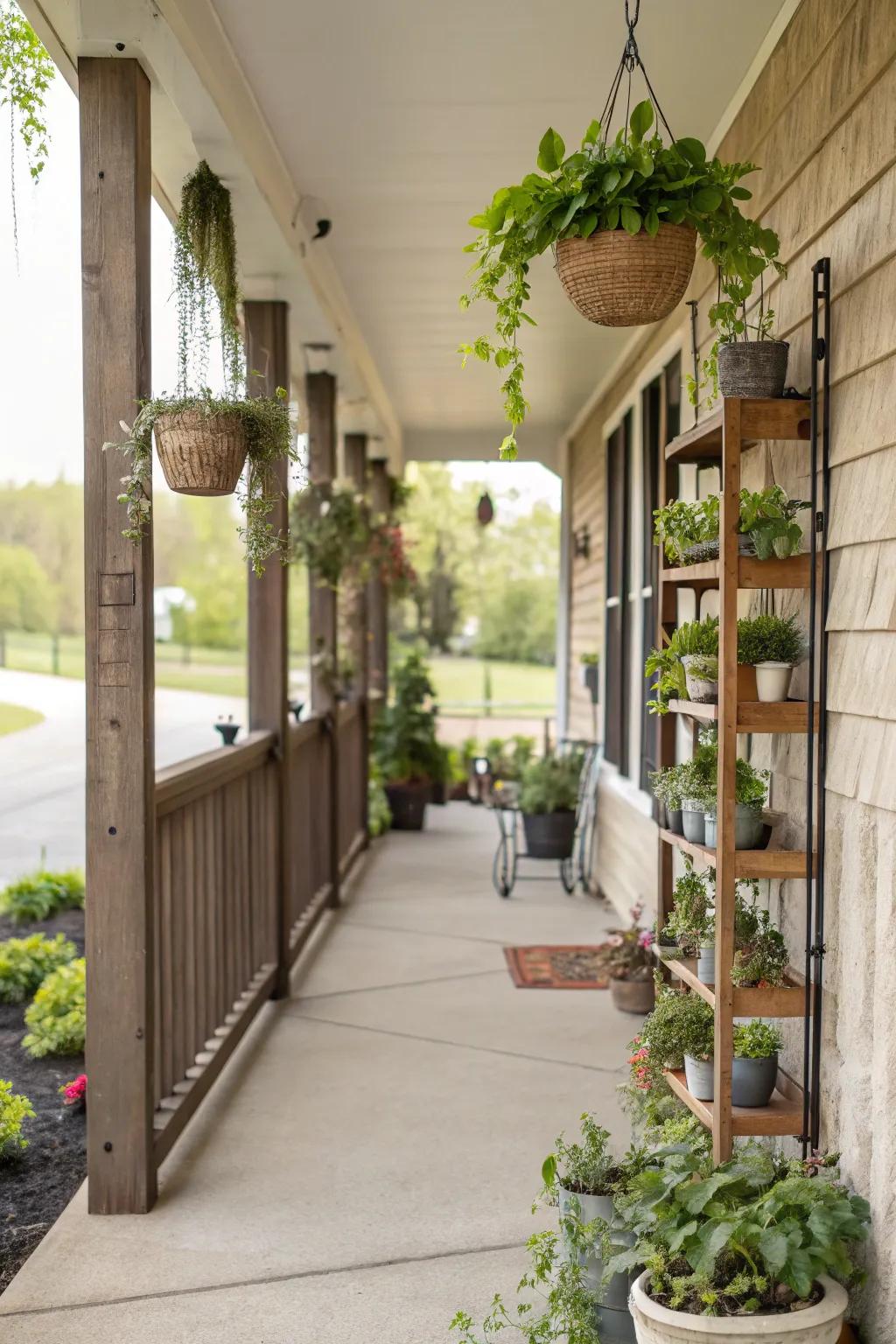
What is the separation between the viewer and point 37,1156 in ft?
11.1

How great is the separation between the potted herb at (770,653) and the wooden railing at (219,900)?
5.04ft

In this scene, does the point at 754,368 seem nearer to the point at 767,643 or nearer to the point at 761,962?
the point at 767,643

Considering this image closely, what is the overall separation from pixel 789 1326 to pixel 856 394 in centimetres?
170

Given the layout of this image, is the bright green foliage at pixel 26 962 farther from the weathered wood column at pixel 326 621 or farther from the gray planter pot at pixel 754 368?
the gray planter pot at pixel 754 368

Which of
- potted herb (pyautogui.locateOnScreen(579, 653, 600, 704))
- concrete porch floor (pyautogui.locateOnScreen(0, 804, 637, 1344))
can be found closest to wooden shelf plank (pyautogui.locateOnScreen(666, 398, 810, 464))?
concrete porch floor (pyautogui.locateOnScreen(0, 804, 637, 1344))

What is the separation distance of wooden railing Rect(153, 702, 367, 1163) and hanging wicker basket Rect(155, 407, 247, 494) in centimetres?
83

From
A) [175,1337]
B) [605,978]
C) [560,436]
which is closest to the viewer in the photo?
[175,1337]

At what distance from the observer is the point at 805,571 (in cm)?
271

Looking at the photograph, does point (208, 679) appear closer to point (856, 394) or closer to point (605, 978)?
point (605, 978)

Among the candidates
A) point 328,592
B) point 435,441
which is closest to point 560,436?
point 435,441

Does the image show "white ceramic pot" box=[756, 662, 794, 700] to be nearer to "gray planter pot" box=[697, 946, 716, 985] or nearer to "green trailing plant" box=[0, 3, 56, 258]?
"gray planter pot" box=[697, 946, 716, 985]

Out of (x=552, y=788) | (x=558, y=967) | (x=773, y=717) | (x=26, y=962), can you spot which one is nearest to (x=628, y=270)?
(x=773, y=717)

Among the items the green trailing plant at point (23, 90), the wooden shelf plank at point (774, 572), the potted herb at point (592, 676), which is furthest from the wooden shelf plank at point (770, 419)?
the potted herb at point (592, 676)

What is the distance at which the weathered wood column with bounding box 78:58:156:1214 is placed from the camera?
295 cm
